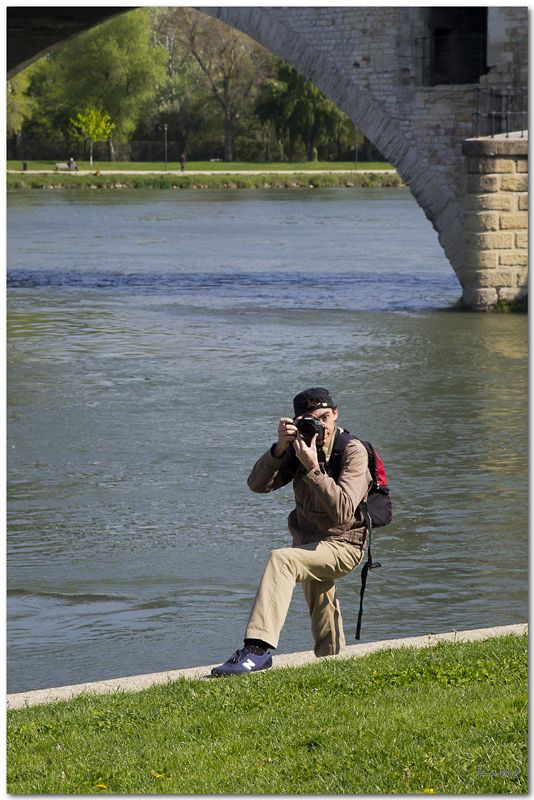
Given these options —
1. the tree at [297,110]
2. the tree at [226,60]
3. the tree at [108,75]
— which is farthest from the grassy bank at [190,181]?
the tree at [226,60]

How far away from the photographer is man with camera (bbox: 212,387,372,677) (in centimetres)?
537

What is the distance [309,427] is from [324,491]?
0.25 m

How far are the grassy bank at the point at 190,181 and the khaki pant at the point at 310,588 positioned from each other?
52468 mm

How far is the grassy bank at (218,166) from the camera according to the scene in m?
65.7

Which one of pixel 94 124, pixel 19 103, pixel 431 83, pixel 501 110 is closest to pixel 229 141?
pixel 94 124

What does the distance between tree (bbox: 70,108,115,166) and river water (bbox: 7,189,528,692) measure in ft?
Result: 128

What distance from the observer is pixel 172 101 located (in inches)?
2778

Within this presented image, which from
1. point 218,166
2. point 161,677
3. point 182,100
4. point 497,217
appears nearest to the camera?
point 161,677

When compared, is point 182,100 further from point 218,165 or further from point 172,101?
point 218,165

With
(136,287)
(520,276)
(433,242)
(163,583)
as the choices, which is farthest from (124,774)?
(433,242)

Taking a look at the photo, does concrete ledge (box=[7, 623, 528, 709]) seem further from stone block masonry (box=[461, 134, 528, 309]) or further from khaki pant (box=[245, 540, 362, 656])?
stone block masonry (box=[461, 134, 528, 309])

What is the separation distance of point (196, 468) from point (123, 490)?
75 cm

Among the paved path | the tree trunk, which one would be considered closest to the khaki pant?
the paved path

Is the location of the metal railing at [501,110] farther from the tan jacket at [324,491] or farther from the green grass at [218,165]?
the green grass at [218,165]
